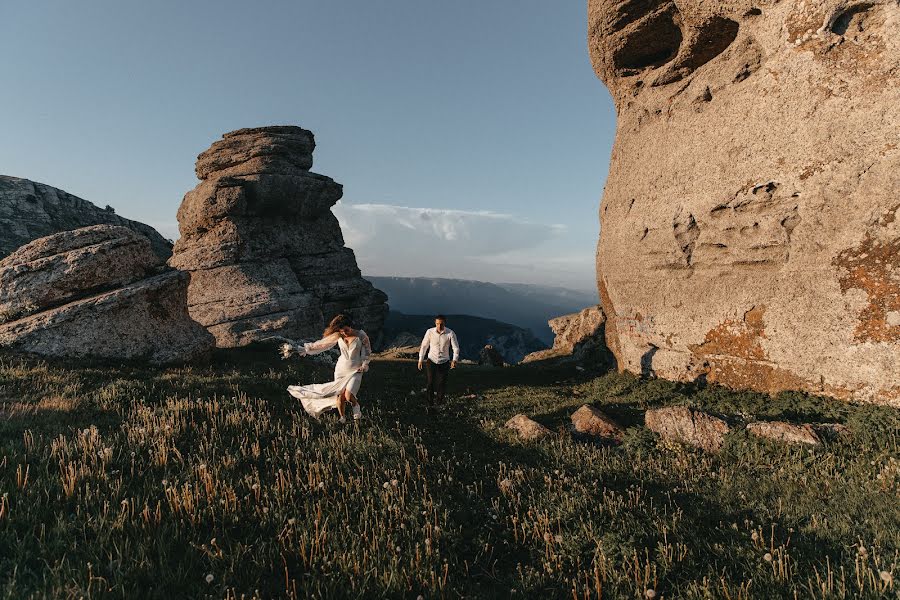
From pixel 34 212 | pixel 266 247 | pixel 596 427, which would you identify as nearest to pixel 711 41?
pixel 596 427

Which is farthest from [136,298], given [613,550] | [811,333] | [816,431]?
[811,333]

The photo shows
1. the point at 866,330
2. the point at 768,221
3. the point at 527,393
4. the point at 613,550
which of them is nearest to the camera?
the point at 613,550

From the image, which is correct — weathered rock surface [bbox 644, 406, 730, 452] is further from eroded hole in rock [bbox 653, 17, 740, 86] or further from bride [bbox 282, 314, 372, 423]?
eroded hole in rock [bbox 653, 17, 740, 86]

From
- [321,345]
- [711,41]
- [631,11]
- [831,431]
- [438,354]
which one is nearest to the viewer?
[831,431]

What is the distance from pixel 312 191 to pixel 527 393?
37.4 m

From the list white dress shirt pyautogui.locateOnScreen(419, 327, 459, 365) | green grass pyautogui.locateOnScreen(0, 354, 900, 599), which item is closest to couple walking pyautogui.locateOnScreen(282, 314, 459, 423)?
green grass pyautogui.locateOnScreen(0, 354, 900, 599)

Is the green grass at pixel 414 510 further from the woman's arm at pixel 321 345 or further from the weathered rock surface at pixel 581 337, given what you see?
the weathered rock surface at pixel 581 337

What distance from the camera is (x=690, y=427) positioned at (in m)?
8.73

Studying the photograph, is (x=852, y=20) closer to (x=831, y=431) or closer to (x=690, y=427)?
(x=831, y=431)

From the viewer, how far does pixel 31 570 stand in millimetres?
3785

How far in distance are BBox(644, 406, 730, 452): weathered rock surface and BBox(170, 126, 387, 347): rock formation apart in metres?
29.7

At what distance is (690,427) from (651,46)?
14082 millimetres

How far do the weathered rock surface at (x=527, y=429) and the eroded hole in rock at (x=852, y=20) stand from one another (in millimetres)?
12370

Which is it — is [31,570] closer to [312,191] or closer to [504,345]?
[312,191]
